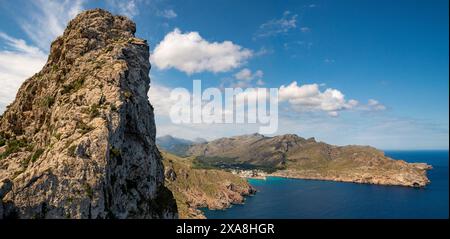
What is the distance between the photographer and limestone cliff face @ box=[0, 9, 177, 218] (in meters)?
67.1

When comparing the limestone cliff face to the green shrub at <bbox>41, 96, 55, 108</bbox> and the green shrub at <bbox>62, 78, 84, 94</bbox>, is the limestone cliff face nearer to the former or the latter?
the green shrub at <bbox>62, 78, 84, 94</bbox>

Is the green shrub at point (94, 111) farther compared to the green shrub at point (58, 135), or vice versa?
the green shrub at point (94, 111)

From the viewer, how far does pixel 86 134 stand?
3002 inches

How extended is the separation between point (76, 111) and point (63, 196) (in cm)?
2389

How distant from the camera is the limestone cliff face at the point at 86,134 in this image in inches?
→ 2643

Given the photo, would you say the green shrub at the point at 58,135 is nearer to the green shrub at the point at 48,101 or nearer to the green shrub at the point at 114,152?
the green shrub at the point at 114,152

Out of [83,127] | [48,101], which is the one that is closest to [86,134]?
[83,127]

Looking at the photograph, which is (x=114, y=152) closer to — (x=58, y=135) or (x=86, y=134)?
(x=86, y=134)

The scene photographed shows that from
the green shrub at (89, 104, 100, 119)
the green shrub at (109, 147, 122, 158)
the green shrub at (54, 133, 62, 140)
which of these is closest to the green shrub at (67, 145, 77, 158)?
the green shrub at (54, 133, 62, 140)

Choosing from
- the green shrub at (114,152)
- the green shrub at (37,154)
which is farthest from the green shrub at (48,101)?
the green shrub at (114,152)

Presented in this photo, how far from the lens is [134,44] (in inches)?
4417
